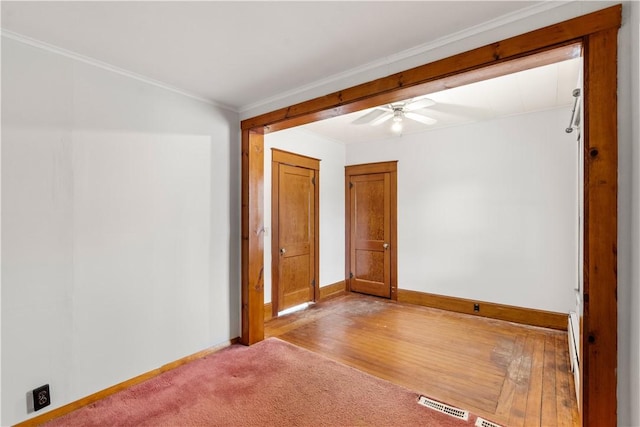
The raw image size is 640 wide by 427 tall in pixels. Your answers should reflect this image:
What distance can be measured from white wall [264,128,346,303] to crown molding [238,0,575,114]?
5.21ft

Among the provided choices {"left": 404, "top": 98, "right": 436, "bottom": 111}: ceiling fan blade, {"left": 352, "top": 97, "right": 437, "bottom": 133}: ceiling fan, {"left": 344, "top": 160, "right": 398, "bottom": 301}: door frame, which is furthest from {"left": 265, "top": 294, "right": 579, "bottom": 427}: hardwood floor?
{"left": 404, "top": 98, "right": 436, "bottom": 111}: ceiling fan blade

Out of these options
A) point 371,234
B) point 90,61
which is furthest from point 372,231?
point 90,61

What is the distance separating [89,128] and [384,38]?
7.35 feet

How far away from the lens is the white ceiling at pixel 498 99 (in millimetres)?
2787

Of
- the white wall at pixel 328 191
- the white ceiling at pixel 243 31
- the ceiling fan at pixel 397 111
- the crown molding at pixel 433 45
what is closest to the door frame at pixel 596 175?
the crown molding at pixel 433 45

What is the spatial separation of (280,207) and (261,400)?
255 centimetres

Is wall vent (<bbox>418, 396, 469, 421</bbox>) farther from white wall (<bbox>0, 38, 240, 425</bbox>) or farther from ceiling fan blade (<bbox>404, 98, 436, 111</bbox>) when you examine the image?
ceiling fan blade (<bbox>404, 98, 436, 111</bbox>)

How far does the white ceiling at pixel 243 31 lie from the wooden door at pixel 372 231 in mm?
2931

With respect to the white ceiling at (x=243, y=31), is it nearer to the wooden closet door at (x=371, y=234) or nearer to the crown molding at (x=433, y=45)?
the crown molding at (x=433, y=45)

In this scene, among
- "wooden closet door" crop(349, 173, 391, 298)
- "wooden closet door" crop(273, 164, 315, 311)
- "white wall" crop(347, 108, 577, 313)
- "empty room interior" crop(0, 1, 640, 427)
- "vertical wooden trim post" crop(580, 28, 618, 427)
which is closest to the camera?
"vertical wooden trim post" crop(580, 28, 618, 427)

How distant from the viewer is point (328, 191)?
17.2ft

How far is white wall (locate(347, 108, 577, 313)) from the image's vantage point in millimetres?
3609

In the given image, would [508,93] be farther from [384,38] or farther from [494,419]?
[494,419]

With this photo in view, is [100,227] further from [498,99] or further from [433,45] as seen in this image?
[498,99]
